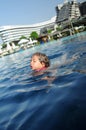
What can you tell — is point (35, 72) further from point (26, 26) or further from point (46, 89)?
point (26, 26)

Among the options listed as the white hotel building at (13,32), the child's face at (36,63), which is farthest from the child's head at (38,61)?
the white hotel building at (13,32)

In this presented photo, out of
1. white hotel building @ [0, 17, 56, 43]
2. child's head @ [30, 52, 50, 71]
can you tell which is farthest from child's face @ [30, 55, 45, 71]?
white hotel building @ [0, 17, 56, 43]

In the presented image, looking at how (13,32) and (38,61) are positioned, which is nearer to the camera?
(38,61)

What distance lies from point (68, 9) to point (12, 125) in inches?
4595

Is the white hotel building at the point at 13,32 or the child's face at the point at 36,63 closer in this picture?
the child's face at the point at 36,63

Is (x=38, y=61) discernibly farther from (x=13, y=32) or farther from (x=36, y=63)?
(x=13, y=32)

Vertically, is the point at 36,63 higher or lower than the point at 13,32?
higher

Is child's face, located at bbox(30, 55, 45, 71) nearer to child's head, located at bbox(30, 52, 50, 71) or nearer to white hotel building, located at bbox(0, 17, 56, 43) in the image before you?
child's head, located at bbox(30, 52, 50, 71)

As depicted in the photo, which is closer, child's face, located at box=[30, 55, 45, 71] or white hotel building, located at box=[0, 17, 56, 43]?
child's face, located at box=[30, 55, 45, 71]

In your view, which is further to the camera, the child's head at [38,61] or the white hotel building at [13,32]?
the white hotel building at [13,32]

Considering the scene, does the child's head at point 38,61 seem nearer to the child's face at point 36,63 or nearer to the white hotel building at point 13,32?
the child's face at point 36,63

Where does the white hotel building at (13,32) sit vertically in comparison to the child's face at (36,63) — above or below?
below

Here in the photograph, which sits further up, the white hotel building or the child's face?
the child's face

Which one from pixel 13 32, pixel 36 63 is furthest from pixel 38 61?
pixel 13 32
